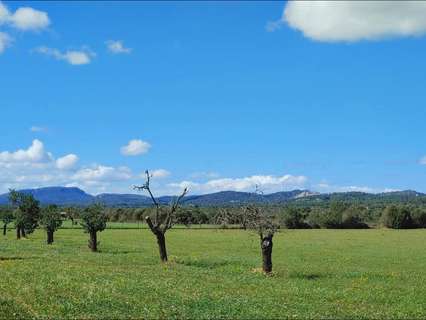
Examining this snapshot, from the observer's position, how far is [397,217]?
159375mm

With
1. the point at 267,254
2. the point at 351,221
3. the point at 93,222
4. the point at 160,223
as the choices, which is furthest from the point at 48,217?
the point at 351,221

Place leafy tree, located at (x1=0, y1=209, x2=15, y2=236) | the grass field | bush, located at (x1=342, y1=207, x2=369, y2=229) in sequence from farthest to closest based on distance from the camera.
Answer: bush, located at (x1=342, y1=207, x2=369, y2=229) → leafy tree, located at (x1=0, y1=209, x2=15, y2=236) → the grass field

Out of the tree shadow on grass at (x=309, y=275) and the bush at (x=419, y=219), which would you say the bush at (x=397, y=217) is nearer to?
the bush at (x=419, y=219)

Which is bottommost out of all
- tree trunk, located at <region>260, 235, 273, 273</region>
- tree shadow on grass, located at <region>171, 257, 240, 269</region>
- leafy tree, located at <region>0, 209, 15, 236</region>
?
tree shadow on grass, located at <region>171, 257, 240, 269</region>

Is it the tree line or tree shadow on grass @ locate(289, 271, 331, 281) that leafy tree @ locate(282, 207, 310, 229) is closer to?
the tree line

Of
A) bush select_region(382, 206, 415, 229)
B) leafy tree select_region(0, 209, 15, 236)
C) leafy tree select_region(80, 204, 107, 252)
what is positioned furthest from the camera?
bush select_region(382, 206, 415, 229)

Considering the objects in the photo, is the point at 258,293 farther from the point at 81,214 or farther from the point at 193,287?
the point at 81,214

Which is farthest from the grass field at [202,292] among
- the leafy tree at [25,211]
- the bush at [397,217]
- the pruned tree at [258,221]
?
the bush at [397,217]

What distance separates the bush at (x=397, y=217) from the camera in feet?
524

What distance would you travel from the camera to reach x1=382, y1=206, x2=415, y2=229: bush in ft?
524

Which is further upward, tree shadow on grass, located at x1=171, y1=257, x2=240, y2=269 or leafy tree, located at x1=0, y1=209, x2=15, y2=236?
leafy tree, located at x1=0, y1=209, x2=15, y2=236

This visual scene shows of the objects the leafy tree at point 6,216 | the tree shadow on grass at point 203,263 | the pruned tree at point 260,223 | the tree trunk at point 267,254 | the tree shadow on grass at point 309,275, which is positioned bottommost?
the tree shadow on grass at point 309,275

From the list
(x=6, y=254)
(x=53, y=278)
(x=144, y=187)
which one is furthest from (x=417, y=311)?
(x=6, y=254)

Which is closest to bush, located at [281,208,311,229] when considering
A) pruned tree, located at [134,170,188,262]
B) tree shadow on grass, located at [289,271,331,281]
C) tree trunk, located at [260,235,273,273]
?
pruned tree, located at [134,170,188,262]
